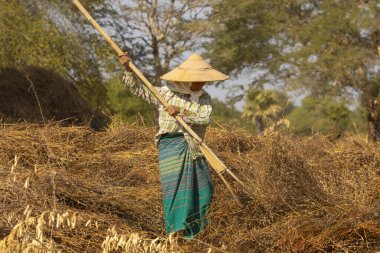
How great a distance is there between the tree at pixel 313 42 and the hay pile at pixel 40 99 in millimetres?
10288

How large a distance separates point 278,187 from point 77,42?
11.6 metres

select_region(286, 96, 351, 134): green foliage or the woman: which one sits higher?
the woman

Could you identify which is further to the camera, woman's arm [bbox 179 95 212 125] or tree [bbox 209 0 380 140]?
tree [bbox 209 0 380 140]

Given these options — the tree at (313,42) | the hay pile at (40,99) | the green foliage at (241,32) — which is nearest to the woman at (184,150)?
the hay pile at (40,99)

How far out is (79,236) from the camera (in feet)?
14.4

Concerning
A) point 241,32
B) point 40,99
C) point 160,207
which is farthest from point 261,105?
point 160,207

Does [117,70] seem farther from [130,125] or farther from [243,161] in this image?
[243,161]

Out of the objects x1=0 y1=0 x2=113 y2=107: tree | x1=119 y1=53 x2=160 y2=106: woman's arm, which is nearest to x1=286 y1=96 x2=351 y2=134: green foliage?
x1=119 y1=53 x2=160 y2=106: woman's arm

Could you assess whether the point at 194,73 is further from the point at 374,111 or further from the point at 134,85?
the point at 374,111

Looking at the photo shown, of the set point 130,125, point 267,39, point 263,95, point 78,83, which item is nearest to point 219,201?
point 130,125

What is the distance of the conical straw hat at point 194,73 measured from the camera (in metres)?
4.97

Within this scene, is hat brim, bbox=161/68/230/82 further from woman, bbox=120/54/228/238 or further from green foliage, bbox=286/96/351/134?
green foliage, bbox=286/96/351/134

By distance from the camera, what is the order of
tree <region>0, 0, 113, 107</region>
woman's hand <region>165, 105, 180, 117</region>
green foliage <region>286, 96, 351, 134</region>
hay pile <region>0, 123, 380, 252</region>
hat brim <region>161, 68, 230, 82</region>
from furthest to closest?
tree <region>0, 0, 113, 107</region> → green foliage <region>286, 96, 351, 134</region> → hat brim <region>161, 68, 230, 82</region> → woman's hand <region>165, 105, 180, 117</region> → hay pile <region>0, 123, 380, 252</region>

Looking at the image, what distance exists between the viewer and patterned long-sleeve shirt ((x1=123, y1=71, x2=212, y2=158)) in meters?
5.00
